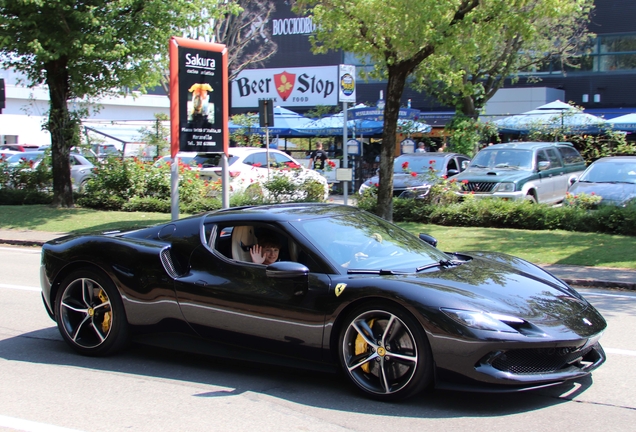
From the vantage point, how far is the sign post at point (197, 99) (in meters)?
12.6

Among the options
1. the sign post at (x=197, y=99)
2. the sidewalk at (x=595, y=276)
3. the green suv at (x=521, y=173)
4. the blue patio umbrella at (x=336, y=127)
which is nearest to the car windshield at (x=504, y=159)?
the green suv at (x=521, y=173)

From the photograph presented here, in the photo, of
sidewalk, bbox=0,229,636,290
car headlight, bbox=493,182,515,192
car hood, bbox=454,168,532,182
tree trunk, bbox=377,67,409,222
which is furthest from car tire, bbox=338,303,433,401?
car hood, bbox=454,168,532,182

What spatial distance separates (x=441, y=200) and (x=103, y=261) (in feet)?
35.6

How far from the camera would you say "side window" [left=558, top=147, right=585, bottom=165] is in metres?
18.4

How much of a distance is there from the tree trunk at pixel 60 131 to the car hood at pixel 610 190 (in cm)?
1320

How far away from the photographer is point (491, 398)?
195 inches

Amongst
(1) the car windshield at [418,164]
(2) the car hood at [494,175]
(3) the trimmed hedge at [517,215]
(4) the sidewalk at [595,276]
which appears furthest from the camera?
(1) the car windshield at [418,164]

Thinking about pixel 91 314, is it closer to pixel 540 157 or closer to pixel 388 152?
pixel 388 152

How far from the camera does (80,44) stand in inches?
658

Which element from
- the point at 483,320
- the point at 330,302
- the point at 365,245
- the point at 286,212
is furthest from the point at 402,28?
the point at 483,320

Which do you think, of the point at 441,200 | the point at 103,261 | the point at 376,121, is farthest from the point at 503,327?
the point at 376,121

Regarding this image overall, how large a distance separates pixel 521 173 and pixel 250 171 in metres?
7.15

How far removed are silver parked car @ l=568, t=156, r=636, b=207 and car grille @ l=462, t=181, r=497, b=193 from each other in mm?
1747

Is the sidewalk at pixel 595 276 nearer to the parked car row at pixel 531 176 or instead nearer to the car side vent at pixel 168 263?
the parked car row at pixel 531 176
